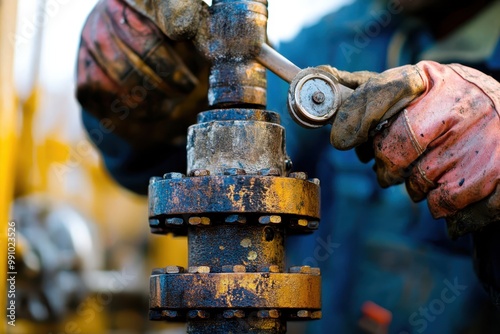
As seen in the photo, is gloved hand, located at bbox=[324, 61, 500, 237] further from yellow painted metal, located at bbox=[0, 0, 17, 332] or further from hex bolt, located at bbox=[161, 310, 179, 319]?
yellow painted metal, located at bbox=[0, 0, 17, 332]

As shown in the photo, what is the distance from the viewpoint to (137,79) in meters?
1.84

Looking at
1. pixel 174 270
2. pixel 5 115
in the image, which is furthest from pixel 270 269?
pixel 5 115

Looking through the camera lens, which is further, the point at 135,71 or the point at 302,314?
the point at 135,71

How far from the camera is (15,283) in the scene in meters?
2.88

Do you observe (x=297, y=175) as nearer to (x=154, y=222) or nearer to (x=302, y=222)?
(x=302, y=222)

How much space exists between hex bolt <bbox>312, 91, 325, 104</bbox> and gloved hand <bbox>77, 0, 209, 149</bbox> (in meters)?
0.46

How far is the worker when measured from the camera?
130 centimetres

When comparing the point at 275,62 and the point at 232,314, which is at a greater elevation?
the point at 275,62

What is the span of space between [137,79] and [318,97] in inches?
26.4

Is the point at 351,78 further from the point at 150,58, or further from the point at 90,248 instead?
the point at 90,248

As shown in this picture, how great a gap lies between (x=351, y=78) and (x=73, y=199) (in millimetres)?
3251

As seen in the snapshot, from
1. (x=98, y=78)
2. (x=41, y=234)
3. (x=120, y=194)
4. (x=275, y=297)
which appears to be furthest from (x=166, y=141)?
(x=120, y=194)

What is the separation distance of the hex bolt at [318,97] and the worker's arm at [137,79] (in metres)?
0.55

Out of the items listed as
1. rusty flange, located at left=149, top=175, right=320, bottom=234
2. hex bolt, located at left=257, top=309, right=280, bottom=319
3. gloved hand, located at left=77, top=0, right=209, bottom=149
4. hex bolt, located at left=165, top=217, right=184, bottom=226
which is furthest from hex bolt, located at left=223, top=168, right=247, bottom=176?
gloved hand, located at left=77, top=0, right=209, bottom=149
